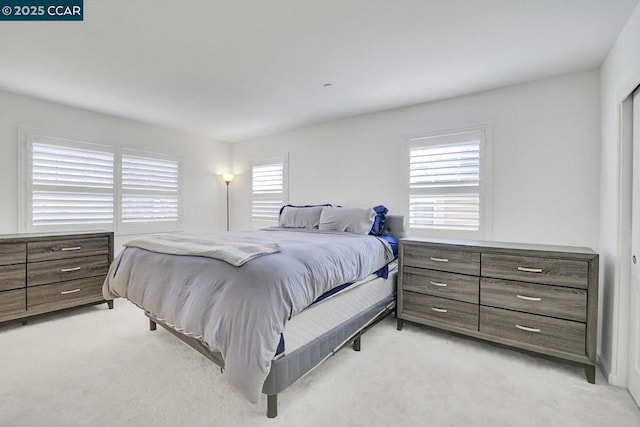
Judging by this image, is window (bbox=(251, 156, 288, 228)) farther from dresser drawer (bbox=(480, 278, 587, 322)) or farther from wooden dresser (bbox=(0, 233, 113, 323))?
dresser drawer (bbox=(480, 278, 587, 322))

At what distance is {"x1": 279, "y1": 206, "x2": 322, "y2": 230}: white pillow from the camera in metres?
3.77

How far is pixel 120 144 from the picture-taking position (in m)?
4.17

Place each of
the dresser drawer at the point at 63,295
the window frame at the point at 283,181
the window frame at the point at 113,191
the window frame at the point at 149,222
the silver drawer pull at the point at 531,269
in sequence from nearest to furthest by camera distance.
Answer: the silver drawer pull at the point at 531,269
the dresser drawer at the point at 63,295
the window frame at the point at 113,191
the window frame at the point at 149,222
the window frame at the point at 283,181

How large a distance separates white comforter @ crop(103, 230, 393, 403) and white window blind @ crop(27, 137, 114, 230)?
2030mm

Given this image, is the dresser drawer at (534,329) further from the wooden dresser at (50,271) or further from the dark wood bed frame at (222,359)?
the wooden dresser at (50,271)

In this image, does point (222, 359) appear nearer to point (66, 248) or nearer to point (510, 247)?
point (510, 247)

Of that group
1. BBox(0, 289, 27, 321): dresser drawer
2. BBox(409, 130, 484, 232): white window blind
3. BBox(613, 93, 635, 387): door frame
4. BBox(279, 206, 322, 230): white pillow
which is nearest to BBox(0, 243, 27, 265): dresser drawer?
BBox(0, 289, 27, 321): dresser drawer

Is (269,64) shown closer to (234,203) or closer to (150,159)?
(150,159)

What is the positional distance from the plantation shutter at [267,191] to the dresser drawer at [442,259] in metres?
2.62

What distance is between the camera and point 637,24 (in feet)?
5.74

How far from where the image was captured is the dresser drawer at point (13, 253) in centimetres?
270

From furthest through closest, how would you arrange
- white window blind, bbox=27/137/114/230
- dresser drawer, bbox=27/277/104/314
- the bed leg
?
white window blind, bbox=27/137/114/230 → dresser drawer, bbox=27/277/104/314 → the bed leg

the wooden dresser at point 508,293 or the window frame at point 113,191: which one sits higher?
the window frame at point 113,191

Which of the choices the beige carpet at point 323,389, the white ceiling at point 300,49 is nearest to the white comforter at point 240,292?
the beige carpet at point 323,389
